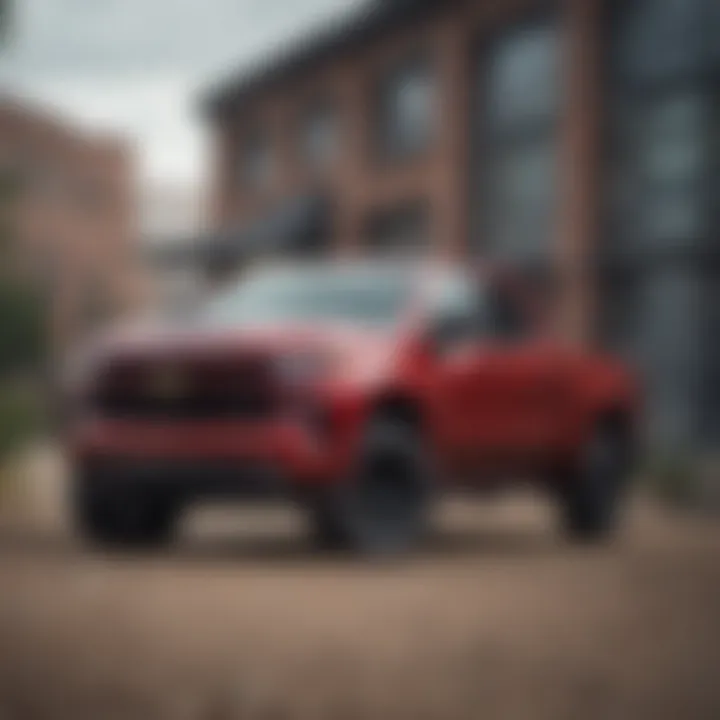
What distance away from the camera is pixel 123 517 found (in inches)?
272

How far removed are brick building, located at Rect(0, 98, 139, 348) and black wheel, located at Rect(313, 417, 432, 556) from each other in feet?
7.61

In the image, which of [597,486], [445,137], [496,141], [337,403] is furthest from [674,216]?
[597,486]

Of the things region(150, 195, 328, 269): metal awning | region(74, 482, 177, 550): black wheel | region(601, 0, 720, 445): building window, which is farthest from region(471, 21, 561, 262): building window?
region(74, 482, 177, 550): black wheel

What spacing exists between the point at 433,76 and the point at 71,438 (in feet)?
6.18

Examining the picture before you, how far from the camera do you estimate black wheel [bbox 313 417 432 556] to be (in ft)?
21.4

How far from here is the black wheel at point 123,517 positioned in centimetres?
666

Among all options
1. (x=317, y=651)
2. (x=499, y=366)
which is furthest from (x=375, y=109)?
(x=317, y=651)

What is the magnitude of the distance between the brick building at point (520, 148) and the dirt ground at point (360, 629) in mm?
1089

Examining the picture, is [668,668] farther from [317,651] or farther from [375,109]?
[375,109]

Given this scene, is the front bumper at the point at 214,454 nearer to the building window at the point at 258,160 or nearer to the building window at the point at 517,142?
the building window at the point at 258,160

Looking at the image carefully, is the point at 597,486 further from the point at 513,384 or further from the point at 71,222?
the point at 71,222

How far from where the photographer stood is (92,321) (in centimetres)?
418

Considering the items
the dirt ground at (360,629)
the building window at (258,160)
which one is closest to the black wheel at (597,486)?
the dirt ground at (360,629)

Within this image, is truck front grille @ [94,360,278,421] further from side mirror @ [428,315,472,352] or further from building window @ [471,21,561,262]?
building window @ [471,21,561,262]
